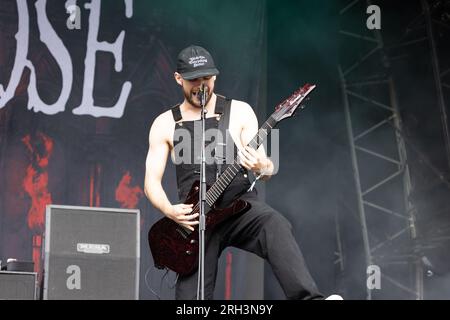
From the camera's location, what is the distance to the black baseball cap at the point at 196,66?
5.20m

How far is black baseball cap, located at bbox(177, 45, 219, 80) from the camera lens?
5199 millimetres

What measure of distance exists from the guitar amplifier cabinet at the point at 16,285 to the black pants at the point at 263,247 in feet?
3.17

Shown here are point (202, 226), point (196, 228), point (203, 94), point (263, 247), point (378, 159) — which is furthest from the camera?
point (378, 159)

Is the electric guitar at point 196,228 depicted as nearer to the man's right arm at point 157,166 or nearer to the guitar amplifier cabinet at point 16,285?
the man's right arm at point 157,166

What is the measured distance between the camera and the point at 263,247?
4.91 metres

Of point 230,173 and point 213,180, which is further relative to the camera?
point 213,180

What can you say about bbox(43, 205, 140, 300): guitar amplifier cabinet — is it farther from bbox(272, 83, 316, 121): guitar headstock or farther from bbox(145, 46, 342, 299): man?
bbox(272, 83, 316, 121): guitar headstock

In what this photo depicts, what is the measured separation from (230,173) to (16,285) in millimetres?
1486

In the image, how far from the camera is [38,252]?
22.5ft

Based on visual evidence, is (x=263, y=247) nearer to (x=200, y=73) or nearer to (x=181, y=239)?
(x=181, y=239)

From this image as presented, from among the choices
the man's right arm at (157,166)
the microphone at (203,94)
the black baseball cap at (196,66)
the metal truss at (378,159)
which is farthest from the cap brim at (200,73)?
the metal truss at (378,159)

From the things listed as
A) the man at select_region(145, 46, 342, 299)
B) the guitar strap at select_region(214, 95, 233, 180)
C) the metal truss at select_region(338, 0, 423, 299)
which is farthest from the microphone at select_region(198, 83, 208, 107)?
the metal truss at select_region(338, 0, 423, 299)

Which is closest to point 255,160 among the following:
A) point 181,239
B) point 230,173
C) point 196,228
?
point 230,173

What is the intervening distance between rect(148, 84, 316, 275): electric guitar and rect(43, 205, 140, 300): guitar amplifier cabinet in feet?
1.71
